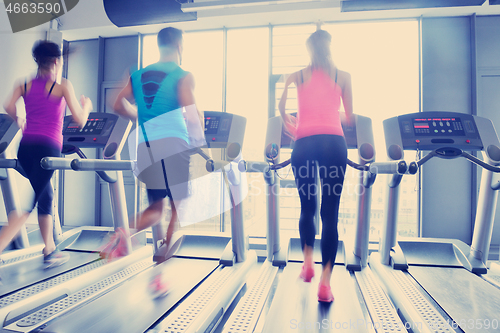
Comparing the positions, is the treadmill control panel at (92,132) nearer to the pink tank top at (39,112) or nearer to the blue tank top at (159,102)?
the pink tank top at (39,112)

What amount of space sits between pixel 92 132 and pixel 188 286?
1.67m

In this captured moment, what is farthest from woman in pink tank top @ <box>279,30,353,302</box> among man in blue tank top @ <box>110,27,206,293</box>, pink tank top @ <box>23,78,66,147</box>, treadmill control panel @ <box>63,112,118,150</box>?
treadmill control panel @ <box>63,112,118,150</box>

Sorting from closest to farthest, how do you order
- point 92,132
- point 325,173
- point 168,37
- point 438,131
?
point 325,173
point 168,37
point 438,131
point 92,132

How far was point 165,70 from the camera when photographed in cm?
170

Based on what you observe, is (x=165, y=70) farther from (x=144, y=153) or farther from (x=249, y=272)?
(x=249, y=272)

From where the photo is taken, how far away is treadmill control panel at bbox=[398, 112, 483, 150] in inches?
84.7

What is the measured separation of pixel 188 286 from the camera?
1.97 metres

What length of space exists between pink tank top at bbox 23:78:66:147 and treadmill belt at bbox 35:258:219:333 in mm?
1177

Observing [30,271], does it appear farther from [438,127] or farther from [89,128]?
[438,127]

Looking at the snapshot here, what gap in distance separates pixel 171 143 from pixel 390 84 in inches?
120

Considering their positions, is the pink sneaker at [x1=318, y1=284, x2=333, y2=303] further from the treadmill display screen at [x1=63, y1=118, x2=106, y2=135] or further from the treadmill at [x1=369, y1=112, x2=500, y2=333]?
the treadmill display screen at [x1=63, y1=118, x2=106, y2=135]

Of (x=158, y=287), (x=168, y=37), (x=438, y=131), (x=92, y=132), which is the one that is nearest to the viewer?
(x=168, y=37)

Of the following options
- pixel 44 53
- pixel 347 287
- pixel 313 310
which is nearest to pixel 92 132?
pixel 44 53

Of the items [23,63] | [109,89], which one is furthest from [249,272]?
[23,63]
